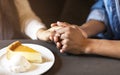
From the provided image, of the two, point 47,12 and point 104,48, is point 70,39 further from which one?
point 47,12

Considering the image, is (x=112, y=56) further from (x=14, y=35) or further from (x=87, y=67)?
(x=14, y=35)

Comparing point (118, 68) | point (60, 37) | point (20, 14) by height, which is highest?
point (20, 14)

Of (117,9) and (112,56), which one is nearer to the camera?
(112,56)

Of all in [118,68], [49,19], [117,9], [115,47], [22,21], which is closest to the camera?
[118,68]

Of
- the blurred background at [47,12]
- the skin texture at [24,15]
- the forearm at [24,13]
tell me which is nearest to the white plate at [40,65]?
the skin texture at [24,15]

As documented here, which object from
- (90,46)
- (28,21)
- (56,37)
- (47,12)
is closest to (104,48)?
(90,46)

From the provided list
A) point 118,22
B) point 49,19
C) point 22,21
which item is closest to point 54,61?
point 118,22
